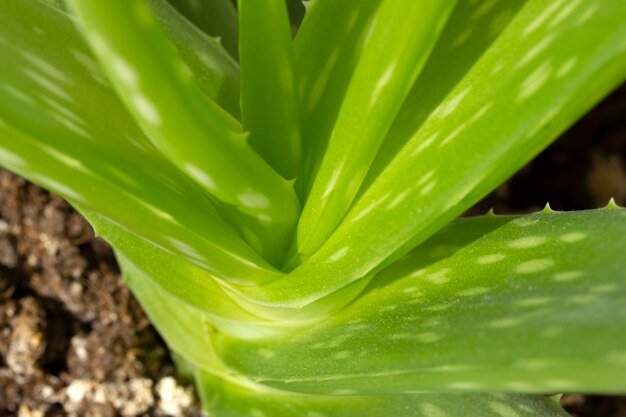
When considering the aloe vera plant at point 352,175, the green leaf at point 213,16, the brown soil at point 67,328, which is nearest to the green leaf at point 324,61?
the aloe vera plant at point 352,175

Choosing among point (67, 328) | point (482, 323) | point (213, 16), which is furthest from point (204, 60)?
point (67, 328)

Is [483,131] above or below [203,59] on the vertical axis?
above

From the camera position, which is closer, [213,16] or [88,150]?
[88,150]

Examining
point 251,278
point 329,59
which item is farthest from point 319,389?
point 329,59

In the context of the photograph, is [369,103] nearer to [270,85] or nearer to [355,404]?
[270,85]

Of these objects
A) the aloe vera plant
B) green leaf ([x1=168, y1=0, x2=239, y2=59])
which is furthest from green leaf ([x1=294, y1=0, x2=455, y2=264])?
green leaf ([x1=168, y1=0, x2=239, y2=59])

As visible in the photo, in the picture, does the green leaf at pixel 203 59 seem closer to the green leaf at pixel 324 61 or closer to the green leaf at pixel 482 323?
the green leaf at pixel 324 61

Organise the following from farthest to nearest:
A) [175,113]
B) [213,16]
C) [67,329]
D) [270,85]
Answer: [67,329] → [213,16] → [270,85] → [175,113]
